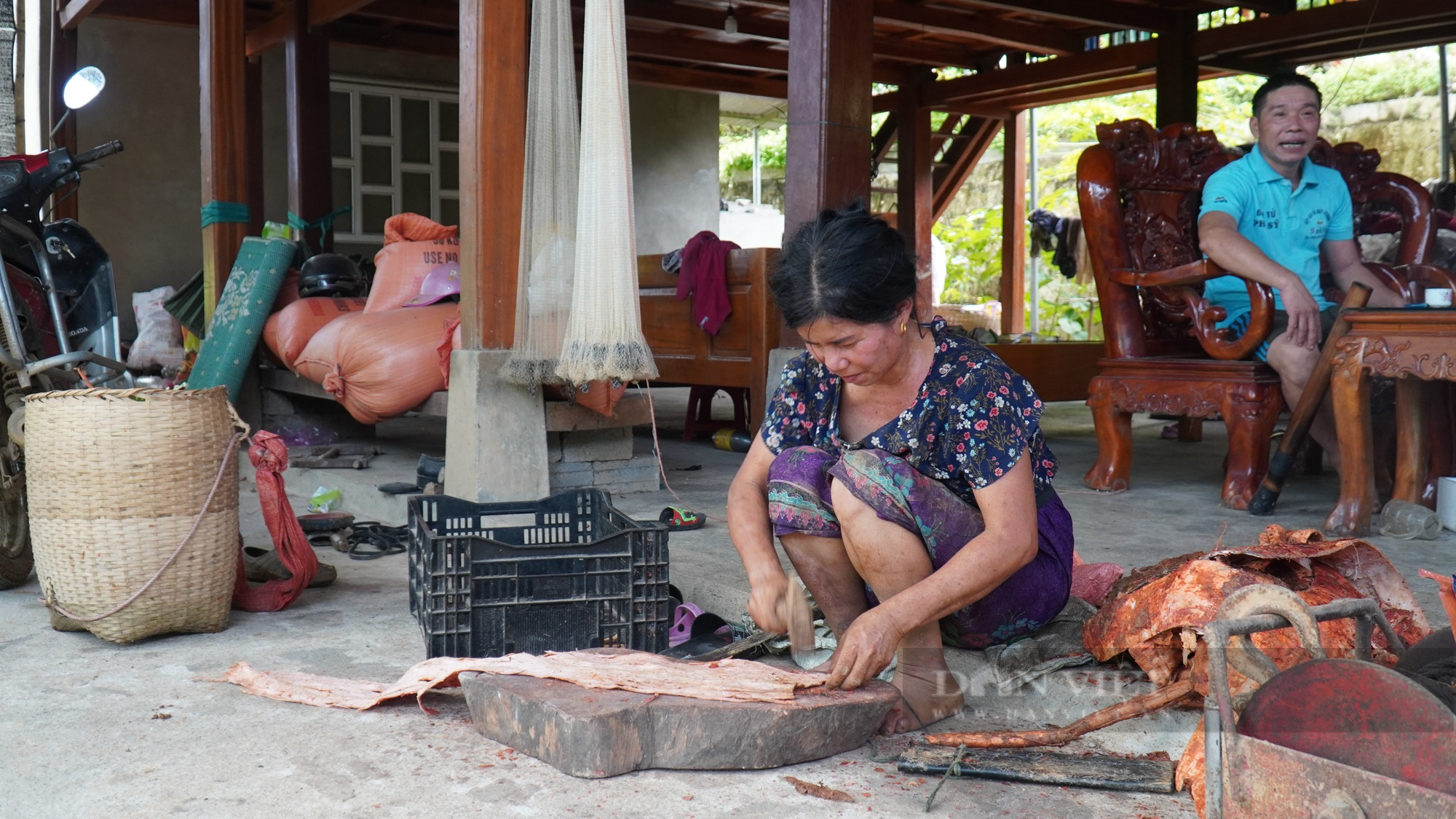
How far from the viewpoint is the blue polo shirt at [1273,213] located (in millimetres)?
4031

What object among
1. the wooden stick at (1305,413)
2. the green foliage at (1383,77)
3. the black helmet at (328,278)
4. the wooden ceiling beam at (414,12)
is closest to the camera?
the wooden stick at (1305,413)

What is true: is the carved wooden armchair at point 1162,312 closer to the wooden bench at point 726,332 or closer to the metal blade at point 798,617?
the wooden bench at point 726,332

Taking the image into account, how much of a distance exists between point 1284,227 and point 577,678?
326cm

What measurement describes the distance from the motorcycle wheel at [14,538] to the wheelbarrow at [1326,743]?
3.12m

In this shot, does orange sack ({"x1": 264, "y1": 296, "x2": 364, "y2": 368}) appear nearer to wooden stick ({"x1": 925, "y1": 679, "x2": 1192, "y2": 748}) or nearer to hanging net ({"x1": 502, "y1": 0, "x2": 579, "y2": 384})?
hanging net ({"x1": 502, "y1": 0, "x2": 579, "y2": 384})

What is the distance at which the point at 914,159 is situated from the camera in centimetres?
1038

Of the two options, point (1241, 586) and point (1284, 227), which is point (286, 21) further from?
point (1241, 586)

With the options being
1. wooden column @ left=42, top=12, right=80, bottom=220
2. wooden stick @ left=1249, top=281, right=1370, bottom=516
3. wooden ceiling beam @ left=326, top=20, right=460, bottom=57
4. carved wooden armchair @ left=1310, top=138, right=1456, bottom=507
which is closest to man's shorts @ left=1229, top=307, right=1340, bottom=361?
wooden stick @ left=1249, top=281, right=1370, bottom=516

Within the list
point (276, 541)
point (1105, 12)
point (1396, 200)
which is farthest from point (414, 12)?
point (1396, 200)

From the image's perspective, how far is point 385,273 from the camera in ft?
16.8

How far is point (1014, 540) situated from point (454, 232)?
4077 millimetres

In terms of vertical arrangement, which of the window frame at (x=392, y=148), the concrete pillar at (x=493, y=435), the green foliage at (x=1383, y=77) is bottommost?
the concrete pillar at (x=493, y=435)

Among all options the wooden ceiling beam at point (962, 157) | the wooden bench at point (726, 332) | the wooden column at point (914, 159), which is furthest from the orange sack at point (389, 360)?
the wooden ceiling beam at point (962, 157)

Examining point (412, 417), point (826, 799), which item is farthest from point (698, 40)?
point (826, 799)
